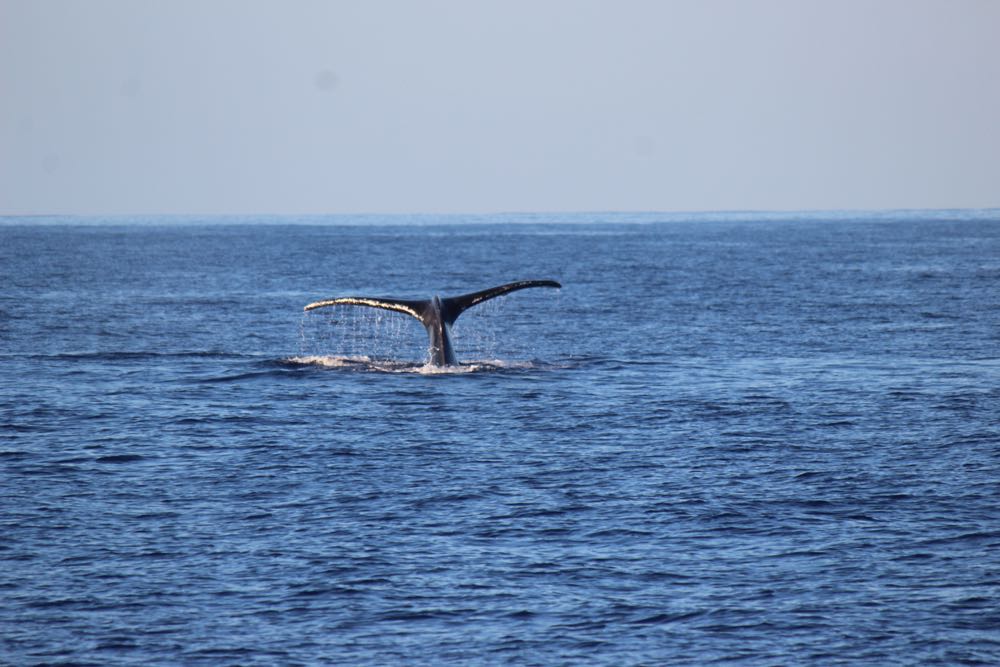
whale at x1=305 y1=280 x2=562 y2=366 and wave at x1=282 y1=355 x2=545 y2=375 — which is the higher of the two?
whale at x1=305 y1=280 x2=562 y2=366

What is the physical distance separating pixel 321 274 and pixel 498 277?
12.6m

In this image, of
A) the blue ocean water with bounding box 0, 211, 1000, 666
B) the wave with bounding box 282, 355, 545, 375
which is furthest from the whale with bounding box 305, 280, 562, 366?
the blue ocean water with bounding box 0, 211, 1000, 666

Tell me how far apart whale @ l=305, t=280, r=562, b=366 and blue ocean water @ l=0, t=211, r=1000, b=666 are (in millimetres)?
851

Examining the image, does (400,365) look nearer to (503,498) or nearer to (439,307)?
(439,307)

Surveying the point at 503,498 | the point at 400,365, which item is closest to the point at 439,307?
the point at 400,365

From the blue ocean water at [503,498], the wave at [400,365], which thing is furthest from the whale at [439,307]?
the blue ocean water at [503,498]

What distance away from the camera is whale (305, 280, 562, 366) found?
107 feet

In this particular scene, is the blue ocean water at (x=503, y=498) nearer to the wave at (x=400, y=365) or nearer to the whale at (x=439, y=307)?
the wave at (x=400, y=365)

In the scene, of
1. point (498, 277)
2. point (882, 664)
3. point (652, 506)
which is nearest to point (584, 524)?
point (652, 506)

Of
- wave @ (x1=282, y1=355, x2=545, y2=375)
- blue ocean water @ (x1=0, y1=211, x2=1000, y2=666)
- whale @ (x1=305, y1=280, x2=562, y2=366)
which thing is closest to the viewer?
blue ocean water @ (x1=0, y1=211, x2=1000, y2=666)

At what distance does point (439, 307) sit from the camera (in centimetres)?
3400

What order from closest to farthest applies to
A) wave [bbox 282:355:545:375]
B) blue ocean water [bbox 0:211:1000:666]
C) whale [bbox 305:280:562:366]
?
1. blue ocean water [bbox 0:211:1000:666]
2. whale [bbox 305:280:562:366]
3. wave [bbox 282:355:545:375]

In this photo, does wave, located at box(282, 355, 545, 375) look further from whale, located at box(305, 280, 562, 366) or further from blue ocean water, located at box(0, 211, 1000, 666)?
whale, located at box(305, 280, 562, 366)

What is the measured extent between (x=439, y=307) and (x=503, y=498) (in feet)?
41.6
